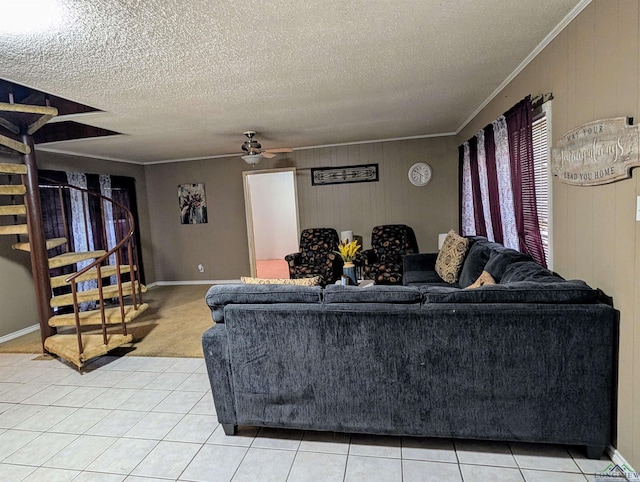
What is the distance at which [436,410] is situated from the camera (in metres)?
2.00

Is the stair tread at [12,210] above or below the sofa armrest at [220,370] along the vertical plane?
above

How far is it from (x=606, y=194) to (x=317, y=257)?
4.41 metres

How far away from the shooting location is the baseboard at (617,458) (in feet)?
5.76

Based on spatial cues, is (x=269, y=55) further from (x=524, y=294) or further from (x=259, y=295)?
(x=524, y=294)

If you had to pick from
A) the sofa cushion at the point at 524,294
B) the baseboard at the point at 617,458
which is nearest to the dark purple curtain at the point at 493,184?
the sofa cushion at the point at 524,294

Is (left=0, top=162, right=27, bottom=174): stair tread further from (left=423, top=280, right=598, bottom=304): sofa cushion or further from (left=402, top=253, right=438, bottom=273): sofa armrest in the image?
(left=402, top=253, right=438, bottom=273): sofa armrest

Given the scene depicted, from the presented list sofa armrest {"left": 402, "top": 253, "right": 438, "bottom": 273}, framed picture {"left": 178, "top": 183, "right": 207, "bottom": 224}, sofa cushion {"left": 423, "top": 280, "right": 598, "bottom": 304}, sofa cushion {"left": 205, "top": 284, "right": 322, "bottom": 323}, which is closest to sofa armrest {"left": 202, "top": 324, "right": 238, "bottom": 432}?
sofa cushion {"left": 205, "top": 284, "right": 322, "bottom": 323}

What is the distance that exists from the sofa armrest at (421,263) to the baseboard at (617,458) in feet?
9.59

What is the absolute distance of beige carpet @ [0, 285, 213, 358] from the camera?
3.82 m

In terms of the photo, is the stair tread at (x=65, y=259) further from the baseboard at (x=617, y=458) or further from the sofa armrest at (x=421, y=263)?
the baseboard at (x=617, y=458)

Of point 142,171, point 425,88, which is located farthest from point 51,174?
point 425,88

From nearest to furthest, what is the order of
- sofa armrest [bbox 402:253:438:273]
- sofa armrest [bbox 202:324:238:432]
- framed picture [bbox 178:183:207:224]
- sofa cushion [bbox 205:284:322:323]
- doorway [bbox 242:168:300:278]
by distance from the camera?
sofa cushion [bbox 205:284:322:323]
sofa armrest [bbox 202:324:238:432]
sofa armrest [bbox 402:253:438:273]
framed picture [bbox 178:183:207:224]
doorway [bbox 242:168:300:278]

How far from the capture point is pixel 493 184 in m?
3.65

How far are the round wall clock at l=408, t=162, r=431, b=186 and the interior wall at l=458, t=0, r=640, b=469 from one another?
3.59 meters
